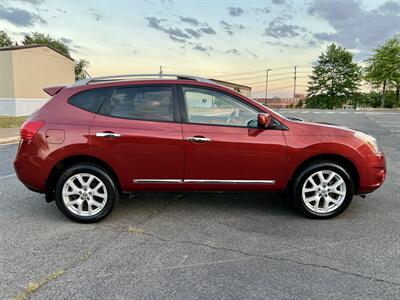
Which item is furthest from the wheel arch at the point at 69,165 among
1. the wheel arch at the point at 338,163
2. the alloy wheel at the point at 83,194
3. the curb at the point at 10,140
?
the curb at the point at 10,140

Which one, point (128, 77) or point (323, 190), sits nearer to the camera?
point (323, 190)

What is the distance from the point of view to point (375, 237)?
354 centimetres

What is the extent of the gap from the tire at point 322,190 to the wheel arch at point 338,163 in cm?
4

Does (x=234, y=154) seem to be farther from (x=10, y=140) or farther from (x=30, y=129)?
(x=10, y=140)

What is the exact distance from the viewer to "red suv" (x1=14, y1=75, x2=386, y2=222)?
3828 mm

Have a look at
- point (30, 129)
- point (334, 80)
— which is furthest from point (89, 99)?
point (334, 80)

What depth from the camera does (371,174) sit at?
4031mm

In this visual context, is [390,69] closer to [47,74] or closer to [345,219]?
[47,74]

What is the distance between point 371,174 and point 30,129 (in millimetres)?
4217

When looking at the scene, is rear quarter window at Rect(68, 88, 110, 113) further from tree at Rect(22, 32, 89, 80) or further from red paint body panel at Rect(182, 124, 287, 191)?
tree at Rect(22, 32, 89, 80)

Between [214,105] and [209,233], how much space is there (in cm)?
153

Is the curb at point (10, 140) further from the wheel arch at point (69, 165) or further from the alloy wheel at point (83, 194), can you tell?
the alloy wheel at point (83, 194)

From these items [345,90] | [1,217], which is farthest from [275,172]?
[345,90]

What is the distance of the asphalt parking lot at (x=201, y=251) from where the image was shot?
260cm
